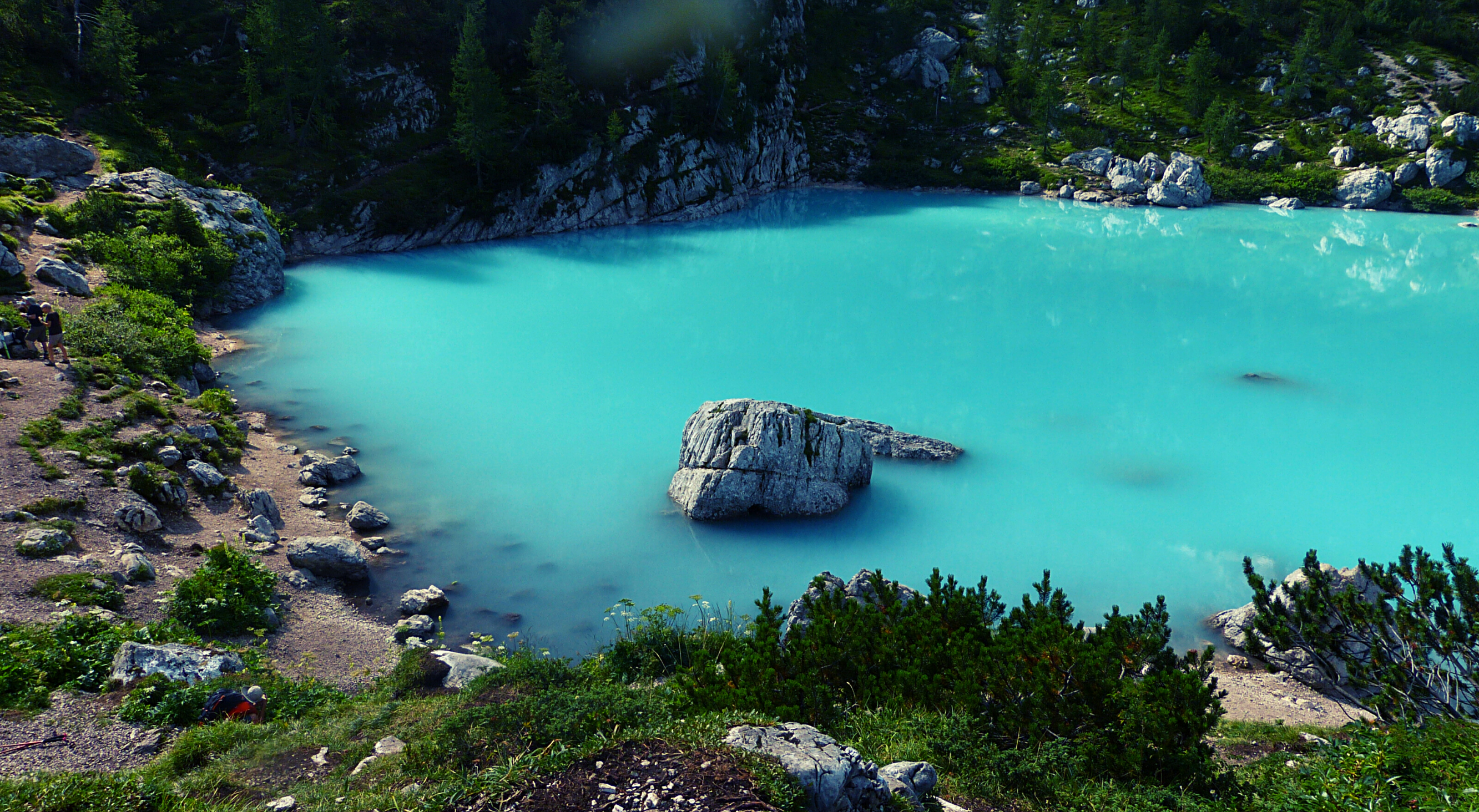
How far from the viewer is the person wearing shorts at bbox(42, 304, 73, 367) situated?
21969 millimetres

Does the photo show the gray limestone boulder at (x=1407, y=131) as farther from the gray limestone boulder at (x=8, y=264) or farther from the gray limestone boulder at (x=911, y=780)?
the gray limestone boulder at (x=8, y=264)

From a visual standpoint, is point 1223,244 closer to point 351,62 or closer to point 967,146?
point 967,146

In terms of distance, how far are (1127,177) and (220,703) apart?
308 feet

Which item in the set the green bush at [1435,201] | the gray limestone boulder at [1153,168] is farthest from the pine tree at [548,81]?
the green bush at [1435,201]

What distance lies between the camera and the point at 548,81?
6656 centimetres

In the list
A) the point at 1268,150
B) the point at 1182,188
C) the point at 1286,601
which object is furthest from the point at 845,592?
the point at 1268,150

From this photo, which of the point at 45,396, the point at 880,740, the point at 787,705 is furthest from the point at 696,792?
the point at 45,396

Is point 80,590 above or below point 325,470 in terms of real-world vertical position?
above

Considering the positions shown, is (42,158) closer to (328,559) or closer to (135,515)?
(135,515)

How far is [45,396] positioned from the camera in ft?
66.8

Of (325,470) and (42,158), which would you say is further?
(42,158)

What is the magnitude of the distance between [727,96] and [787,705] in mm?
80808

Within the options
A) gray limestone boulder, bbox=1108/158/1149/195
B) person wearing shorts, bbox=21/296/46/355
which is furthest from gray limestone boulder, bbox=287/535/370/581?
gray limestone boulder, bbox=1108/158/1149/195

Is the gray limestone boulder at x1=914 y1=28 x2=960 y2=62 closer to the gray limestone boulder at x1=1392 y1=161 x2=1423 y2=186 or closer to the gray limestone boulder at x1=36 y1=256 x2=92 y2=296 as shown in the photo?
the gray limestone boulder at x1=1392 y1=161 x2=1423 y2=186
